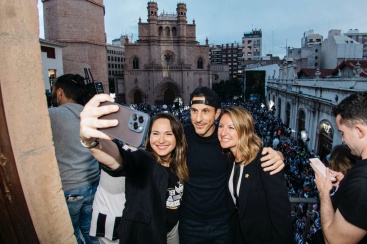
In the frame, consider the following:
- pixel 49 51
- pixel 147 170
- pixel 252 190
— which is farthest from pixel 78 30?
pixel 252 190

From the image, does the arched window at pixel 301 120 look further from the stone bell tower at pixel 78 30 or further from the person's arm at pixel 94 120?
the person's arm at pixel 94 120

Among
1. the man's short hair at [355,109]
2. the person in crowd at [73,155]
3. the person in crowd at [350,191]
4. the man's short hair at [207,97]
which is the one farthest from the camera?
the man's short hair at [207,97]

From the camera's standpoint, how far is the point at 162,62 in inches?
1656

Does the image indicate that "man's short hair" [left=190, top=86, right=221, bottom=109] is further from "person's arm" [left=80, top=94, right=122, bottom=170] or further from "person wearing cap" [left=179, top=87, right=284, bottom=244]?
"person's arm" [left=80, top=94, right=122, bottom=170]

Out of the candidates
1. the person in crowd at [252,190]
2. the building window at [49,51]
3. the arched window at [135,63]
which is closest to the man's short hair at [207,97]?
the person in crowd at [252,190]

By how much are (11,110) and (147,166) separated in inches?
41.6

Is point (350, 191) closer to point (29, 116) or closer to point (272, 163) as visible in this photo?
point (272, 163)

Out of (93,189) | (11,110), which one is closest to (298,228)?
(93,189)

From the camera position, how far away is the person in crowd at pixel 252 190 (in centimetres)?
214

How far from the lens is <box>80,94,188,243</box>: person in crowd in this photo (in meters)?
1.27

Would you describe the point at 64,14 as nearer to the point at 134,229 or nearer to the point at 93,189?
the point at 93,189

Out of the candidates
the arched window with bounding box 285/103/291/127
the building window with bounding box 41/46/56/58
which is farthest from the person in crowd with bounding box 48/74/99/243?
the arched window with bounding box 285/103/291/127

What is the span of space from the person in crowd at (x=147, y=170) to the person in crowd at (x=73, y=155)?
2.59 ft

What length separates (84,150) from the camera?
99.9 inches
